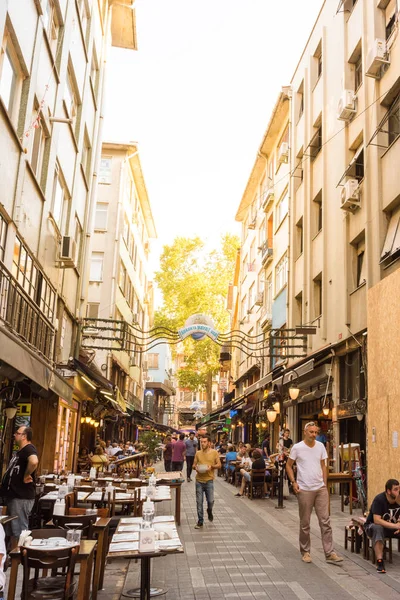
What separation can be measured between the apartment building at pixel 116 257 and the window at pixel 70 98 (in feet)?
37.1

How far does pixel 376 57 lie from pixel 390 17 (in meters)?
1.62

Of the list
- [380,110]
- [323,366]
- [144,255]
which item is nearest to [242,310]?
[144,255]

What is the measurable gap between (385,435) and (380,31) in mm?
10865

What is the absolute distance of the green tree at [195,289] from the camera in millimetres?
46219

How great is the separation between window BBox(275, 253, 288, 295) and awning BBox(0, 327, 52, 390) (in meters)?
17.2

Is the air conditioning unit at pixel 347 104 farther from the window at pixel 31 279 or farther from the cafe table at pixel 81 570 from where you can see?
the cafe table at pixel 81 570

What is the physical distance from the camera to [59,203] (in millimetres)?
17906

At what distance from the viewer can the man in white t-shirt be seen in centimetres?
839

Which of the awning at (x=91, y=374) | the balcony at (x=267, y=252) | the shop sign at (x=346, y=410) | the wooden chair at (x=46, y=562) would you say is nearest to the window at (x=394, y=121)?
the shop sign at (x=346, y=410)

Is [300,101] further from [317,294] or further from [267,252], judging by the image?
[317,294]

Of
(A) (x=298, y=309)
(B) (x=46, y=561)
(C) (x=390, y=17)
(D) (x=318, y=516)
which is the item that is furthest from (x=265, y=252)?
(B) (x=46, y=561)

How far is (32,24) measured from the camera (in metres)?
13.2

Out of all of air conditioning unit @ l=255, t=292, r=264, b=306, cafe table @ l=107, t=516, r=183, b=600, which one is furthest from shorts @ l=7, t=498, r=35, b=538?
air conditioning unit @ l=255, t=292, r=264, b=306

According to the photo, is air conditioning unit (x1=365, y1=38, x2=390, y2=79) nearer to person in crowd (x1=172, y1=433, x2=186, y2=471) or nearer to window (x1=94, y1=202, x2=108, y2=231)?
person in crowd (x1=172, y1=433, x2=186, y2=471)
